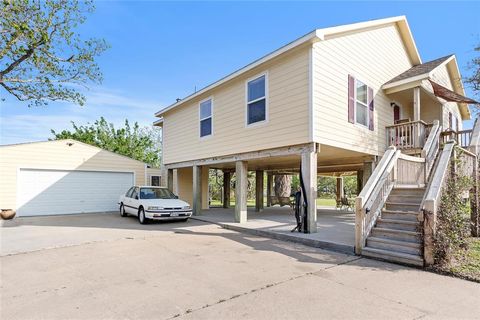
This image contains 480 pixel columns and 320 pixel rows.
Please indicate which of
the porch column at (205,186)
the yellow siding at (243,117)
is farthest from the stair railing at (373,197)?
the porch column at (205,186)

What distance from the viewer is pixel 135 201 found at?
1189 cm

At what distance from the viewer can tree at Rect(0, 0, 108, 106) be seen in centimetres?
847

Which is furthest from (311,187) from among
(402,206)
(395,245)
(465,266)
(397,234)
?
(465,266)

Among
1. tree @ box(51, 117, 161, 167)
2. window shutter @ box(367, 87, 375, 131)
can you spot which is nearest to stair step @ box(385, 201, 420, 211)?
window shutter @ box(367, 87, 375, 131)

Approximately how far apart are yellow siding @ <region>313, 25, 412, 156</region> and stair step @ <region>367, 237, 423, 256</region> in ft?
10.3

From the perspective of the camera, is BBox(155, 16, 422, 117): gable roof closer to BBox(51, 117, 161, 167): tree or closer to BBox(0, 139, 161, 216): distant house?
BBox(0, 139, 161, 216): distant house

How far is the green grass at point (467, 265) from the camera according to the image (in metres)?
4.80

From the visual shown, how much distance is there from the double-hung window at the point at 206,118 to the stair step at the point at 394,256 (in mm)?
8010

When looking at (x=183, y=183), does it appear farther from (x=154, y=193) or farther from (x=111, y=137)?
(x=111, y=137)

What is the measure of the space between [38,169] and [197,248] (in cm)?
1129

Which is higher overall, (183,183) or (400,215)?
(183,183)

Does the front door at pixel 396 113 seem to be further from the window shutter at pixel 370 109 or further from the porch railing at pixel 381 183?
the porch railing at pixel 381 183

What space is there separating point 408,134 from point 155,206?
982 cm

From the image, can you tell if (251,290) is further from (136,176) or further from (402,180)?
(136,176)
